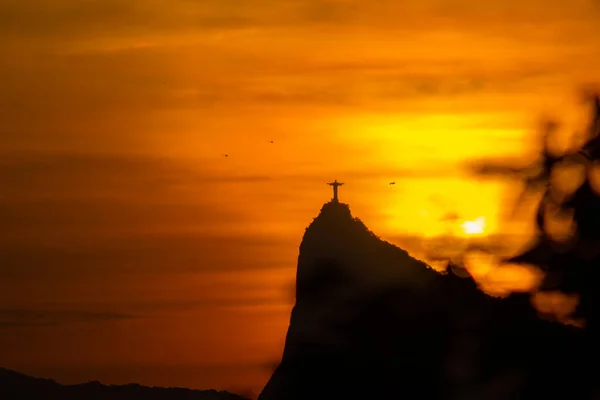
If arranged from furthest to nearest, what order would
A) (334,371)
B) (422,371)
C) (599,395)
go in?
(334,371), (422,371), (599,395)

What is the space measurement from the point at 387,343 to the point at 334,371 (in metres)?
1.37

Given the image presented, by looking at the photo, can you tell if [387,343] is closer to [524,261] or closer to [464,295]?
[464,295]

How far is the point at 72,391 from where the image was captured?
110m

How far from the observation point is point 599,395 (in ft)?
68.8

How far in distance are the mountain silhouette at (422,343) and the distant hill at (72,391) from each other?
56.4 metres

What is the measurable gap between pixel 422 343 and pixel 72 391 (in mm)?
90242

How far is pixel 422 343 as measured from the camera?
2269cm

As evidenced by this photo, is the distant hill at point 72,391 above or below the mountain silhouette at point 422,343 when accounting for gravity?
above

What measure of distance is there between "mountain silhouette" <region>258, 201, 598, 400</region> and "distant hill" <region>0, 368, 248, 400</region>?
56362 mm

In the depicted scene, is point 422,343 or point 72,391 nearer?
point 422,343

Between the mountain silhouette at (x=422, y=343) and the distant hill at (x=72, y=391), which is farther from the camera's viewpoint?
the distant hill at (x=72, y=391)

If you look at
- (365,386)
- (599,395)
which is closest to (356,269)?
(365,386)

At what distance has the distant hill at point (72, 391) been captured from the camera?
88.0 metres

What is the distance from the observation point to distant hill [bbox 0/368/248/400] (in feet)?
289
